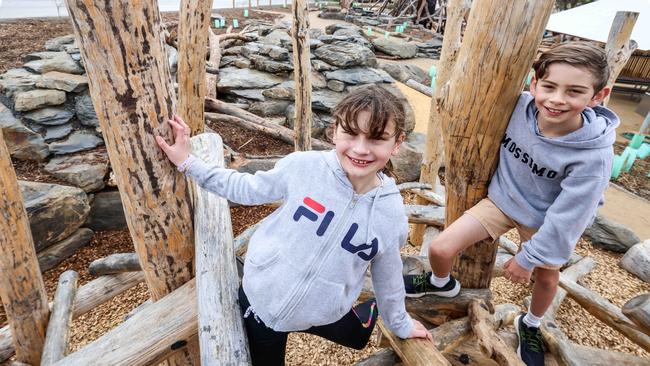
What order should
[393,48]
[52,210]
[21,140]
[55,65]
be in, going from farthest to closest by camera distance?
[393,48]
[55,65]
[21,140]
[52,210]

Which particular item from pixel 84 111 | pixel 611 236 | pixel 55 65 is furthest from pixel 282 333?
Answer: pixel 55 65

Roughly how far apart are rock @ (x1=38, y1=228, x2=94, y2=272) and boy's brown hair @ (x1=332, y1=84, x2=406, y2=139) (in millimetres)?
4189

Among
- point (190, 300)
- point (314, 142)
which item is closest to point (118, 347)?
point (190, 300)

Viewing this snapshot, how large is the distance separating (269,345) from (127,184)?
0.83 metres

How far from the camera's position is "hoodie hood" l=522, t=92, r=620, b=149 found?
1380 mm

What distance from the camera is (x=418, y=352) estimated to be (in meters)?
1.42

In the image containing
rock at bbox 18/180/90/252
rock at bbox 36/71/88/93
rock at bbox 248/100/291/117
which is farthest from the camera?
rock at bbox 248/100/291/117

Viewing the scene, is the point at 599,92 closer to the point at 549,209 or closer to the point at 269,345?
the point at 549,209

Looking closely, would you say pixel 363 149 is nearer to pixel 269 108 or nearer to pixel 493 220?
pixel 493 220

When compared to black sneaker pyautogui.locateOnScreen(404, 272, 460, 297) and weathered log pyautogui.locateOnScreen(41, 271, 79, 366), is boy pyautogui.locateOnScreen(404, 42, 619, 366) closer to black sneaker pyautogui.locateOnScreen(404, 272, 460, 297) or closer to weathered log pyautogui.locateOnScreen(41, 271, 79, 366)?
black sneaker pyautogui.locateOnScreen(404, 272, 460, 297)

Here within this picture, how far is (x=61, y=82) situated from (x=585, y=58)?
5775 millimetres

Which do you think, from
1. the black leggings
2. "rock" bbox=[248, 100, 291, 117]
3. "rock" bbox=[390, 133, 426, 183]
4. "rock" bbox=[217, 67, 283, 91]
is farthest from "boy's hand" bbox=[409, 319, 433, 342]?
"rock" bbox=[217, 67, 283, 91]

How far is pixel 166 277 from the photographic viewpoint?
1.56 m

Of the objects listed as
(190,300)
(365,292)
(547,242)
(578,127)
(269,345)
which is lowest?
(365,292)
